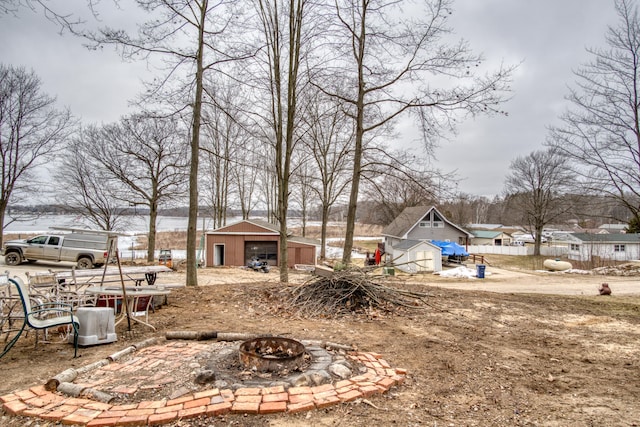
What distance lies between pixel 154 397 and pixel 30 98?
22.4 m

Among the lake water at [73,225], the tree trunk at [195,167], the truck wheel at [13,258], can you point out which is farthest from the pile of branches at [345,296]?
the truck wheel at [13,258]

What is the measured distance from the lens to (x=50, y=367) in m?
3.69

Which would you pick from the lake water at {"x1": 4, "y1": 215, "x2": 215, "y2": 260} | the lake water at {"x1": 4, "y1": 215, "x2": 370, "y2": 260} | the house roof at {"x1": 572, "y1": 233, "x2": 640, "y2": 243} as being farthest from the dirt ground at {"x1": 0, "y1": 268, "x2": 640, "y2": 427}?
the house roof at {"x1": 572, "y1": 233, "x2": 640, "y2": 243}

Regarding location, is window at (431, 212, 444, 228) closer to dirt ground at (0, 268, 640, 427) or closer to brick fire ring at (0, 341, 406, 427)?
dirt ground at (0, 268, 640, 427)

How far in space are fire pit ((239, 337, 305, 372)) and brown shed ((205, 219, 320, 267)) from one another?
831 inches

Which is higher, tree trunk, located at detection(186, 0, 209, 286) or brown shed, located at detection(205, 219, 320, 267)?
tree trunk, located at detection(186, 0, 209, 286)

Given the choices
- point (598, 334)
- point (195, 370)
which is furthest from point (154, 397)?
point (598, 334)

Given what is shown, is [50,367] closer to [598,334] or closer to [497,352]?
[497,352]

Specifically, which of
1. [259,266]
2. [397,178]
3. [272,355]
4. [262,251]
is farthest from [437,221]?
[272,355]

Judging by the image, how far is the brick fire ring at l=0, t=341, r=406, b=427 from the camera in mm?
2625

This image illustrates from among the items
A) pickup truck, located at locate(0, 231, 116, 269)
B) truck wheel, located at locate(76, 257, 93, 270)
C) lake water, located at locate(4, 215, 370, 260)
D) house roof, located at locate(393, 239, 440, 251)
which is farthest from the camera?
house roof, located at locate(393, 239, 440, 251)

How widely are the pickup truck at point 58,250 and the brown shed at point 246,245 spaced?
26.2 ft

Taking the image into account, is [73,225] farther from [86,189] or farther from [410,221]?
[410,221]

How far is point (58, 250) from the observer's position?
17.4m
